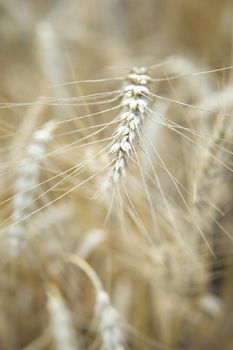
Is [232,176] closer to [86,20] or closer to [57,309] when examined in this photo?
[57,309]

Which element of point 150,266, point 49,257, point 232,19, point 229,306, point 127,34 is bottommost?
point 229,306

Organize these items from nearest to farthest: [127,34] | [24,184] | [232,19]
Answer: [24,184] < [232,19] < [127,34]

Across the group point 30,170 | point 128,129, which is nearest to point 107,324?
point 30,170

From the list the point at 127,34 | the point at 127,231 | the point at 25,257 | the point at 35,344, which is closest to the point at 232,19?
the point at 127,34

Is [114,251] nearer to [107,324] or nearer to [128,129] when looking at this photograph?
[107,324]

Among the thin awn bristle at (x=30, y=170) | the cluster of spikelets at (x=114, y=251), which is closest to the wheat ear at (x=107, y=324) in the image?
the cluster of spikelets at (x=114, y=251)

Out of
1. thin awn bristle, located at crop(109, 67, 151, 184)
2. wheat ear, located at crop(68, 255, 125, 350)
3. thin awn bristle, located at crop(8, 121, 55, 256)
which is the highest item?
thin awn bristle, located at crop(8, 121, 55, 256)

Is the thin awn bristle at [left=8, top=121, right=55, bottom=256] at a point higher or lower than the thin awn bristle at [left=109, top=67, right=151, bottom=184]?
higher

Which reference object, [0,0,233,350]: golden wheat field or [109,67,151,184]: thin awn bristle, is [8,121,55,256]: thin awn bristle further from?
[109,67,151,184]: thin awn bristle

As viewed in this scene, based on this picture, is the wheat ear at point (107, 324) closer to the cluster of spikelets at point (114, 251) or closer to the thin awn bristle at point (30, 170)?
the cluster of spikelets at point (114, 251)

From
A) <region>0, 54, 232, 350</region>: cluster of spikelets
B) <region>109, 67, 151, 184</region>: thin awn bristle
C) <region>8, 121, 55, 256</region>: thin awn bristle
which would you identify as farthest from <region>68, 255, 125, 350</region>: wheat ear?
<region>109, 67, 151, 184</region>: thin awn bristle
